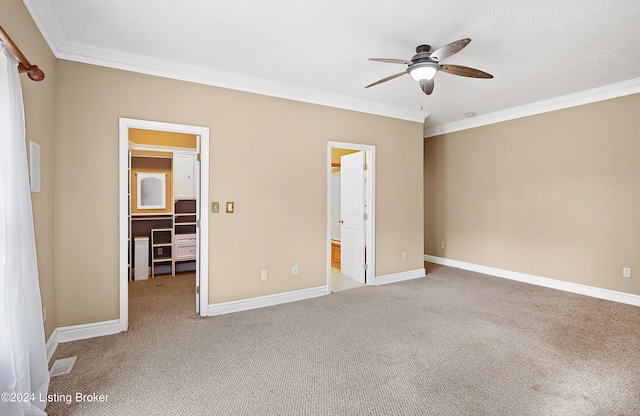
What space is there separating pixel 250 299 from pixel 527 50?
4007mm

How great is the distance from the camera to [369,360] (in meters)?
2.59

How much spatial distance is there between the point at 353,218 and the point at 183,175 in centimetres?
315

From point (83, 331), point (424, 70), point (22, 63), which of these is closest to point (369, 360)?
point (424, 70)

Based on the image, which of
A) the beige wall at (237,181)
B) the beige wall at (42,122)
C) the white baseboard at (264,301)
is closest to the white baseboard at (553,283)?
the beige wall at (237,181)

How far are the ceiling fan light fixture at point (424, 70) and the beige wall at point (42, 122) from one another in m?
2.95

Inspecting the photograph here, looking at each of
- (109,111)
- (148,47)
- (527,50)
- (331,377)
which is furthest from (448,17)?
(109,111)

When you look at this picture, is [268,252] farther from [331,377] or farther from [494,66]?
[494,66]

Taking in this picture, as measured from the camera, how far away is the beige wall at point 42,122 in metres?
2.13

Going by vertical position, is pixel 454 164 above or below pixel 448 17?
below

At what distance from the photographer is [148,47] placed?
298cm

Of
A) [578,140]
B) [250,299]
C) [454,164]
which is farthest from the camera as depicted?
[454,164]

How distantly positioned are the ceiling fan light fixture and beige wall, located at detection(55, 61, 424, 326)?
1.67 metres

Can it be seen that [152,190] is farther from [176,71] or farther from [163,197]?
[176,71]

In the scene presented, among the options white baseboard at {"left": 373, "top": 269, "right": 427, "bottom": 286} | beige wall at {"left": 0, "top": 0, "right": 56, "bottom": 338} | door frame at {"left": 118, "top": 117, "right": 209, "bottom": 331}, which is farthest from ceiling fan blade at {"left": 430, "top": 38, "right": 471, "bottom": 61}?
white baseboard at {"left": 373, "top": 269, "right": 427, "bottom": 286}
